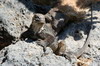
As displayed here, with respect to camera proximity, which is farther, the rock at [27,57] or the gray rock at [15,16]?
the gray rock at [15,16]

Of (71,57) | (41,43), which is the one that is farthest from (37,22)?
(71,57)

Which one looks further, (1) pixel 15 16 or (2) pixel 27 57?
(1) pixel 15 16

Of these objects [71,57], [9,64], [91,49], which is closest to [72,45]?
[91,49]

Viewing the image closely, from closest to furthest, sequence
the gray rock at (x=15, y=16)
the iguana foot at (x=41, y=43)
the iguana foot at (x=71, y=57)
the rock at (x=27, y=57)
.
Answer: the rock at (x=27, y=57) → the iguana foot at (x=71, y=57) → the iguana foot at (x=41, y=43) → the gray rock at (x=15, y=16)

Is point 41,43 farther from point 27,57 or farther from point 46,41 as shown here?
point 27,57

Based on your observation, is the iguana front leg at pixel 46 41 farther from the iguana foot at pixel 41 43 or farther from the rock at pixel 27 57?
the rock at pixel 27 57

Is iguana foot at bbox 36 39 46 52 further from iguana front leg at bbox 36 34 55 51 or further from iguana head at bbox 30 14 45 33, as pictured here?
iguana head at bbox 30 14 45 33

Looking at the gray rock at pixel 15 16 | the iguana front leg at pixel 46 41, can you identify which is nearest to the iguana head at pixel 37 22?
the iguana front leg at pixel 46 41

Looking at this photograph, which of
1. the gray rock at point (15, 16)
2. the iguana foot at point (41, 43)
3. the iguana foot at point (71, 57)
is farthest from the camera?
the gray rock at point (15, 16)

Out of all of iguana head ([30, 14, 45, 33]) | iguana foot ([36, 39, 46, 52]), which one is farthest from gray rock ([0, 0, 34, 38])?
iguana foot ([36, 39, 46, 52])

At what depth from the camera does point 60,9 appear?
5.55 m

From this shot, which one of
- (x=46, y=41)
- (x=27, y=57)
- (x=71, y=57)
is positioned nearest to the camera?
(x=27, y=57)

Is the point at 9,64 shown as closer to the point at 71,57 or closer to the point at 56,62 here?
the point at 56,62

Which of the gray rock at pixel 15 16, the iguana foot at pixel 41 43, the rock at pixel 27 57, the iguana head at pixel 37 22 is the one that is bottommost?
the rock at pixel 27 57
